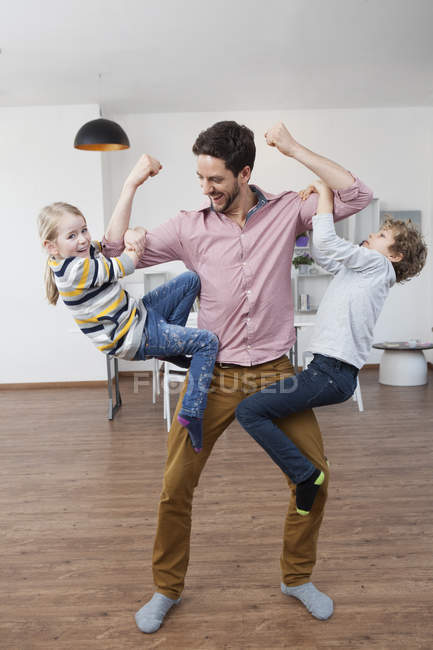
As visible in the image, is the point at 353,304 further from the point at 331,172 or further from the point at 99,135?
the point at 99,135

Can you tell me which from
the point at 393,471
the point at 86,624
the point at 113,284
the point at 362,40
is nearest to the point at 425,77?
the point at 362,40

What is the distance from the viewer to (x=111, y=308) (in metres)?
1.94

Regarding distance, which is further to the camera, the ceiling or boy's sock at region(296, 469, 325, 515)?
the ceiling

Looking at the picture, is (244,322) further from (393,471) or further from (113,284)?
(393,471)

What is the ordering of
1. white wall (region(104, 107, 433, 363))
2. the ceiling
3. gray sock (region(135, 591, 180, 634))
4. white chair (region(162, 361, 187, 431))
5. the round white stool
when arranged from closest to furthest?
gray sock (region(135, 591, 180, 634))
the ceiling
white chair (region(162, 361, 187, 431))
the round white stool
white wall (region(104, 107, 433, 363))

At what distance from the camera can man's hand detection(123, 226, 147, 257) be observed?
6.37 ft

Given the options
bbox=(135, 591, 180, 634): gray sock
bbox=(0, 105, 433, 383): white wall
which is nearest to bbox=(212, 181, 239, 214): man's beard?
bbox=(135, 591, 180, 634): gray sock

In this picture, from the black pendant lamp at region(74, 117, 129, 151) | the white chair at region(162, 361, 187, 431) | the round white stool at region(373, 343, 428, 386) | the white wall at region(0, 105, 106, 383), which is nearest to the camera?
the white chair at region(162, 361, 187, 431)

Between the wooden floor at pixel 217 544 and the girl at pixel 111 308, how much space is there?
2.39 ft

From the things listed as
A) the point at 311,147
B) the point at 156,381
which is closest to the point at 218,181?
the point at 156,381

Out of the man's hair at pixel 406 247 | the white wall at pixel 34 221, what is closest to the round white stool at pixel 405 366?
the white wall at pixel 34 221

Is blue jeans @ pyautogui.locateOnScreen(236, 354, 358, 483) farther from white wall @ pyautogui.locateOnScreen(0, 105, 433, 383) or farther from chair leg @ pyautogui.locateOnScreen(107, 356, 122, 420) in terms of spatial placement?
white wall @ pyautogui.locateOnScreen(0, 105, 433, 383)

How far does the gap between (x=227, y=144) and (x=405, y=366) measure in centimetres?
477

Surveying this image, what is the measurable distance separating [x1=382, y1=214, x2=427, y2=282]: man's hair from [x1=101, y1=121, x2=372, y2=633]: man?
29 centimetres
